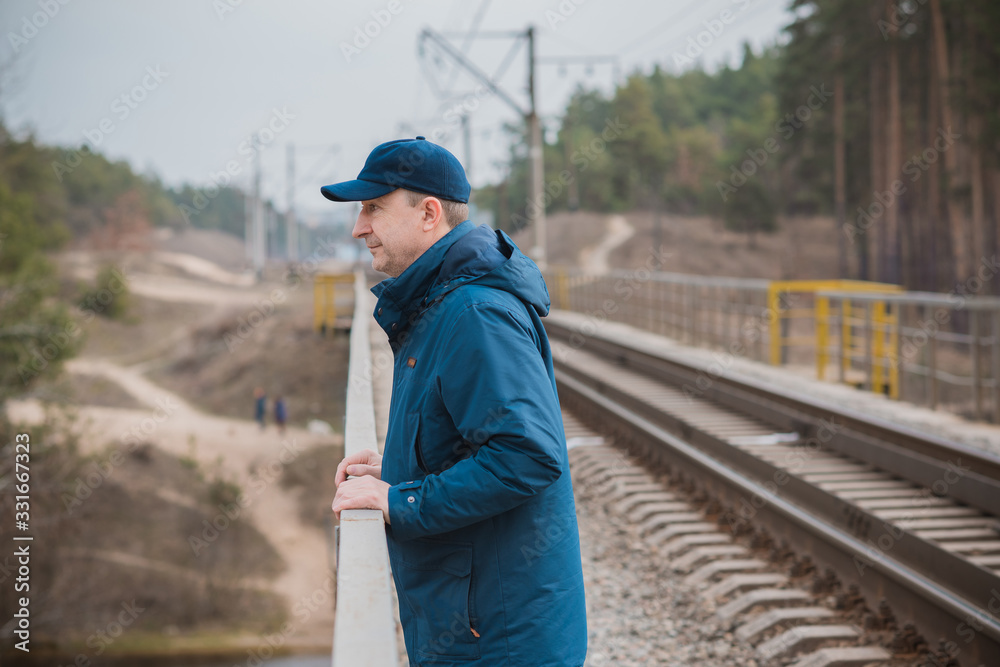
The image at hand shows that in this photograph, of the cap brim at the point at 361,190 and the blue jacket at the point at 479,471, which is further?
the cap brim at the point at 361,190

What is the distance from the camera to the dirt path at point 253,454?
74.6ft

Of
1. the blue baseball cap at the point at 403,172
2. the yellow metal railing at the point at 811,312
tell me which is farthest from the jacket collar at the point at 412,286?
the yellow metal railing at the point at 811,312

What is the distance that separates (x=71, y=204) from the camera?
77188 mm

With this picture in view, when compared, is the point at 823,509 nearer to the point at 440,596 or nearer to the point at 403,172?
the point at 440,596

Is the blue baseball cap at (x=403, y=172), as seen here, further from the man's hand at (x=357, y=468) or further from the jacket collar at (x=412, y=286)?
the man's hand at (x=357, y=468)

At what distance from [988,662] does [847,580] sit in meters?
1.05

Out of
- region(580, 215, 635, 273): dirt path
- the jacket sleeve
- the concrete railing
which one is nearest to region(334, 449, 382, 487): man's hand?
the concrete railing

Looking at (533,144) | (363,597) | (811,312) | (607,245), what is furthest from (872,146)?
(363,597)

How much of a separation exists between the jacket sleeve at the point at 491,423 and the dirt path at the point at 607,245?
2204 inches

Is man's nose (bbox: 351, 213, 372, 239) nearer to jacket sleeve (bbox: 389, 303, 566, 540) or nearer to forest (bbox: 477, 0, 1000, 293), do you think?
jacket sleeve (bbox: 389, 303, 566, 540)

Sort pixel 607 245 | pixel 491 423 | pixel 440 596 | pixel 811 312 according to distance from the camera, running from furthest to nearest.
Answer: pixel 607 245 < pixel 811 312 < pixel 440 596 < pixel 491 423

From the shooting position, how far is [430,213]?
1.98 metres

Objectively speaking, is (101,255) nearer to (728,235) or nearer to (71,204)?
(71,204)

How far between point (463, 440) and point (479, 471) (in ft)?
0.49
